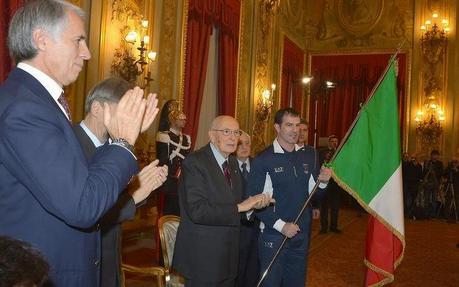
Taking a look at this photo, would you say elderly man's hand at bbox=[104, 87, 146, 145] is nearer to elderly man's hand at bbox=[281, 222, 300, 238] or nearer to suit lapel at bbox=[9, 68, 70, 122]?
suit lapel at bbox=[9, 68, 70, 122]

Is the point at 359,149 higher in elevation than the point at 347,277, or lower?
higher

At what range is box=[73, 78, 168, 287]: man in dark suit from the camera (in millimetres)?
1733

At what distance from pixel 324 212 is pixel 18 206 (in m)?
7.12

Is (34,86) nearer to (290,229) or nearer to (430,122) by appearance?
(290,229)

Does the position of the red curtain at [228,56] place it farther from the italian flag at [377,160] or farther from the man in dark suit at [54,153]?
the man in dark suit at [54,153]

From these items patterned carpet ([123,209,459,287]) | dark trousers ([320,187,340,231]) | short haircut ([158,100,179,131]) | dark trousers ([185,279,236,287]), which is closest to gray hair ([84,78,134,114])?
dark trousers ([185,279,236,287])

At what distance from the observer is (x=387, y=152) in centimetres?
319

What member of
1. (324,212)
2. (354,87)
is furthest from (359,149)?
Answer: (354,87)

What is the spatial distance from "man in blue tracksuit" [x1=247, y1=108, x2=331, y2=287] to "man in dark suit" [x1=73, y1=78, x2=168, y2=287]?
1409 mm

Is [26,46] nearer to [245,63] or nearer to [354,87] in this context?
[245,63]

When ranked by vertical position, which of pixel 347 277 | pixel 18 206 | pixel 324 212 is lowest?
pixel 347 277

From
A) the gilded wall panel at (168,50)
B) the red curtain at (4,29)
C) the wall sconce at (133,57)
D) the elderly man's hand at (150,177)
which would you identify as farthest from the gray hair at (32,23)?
the gilded wall panel at (168,50)

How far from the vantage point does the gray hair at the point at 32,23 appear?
129cm

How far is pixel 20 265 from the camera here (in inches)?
31.0
